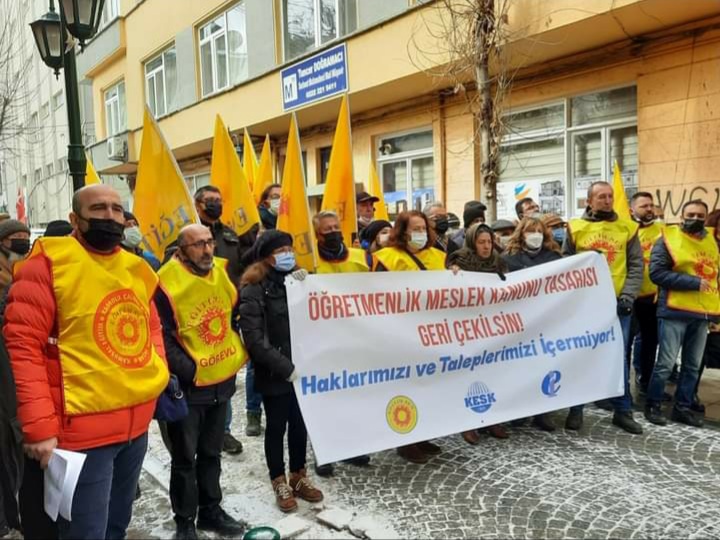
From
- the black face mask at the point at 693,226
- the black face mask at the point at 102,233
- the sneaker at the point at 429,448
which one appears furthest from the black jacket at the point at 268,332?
the black face mask at the point at 693,226

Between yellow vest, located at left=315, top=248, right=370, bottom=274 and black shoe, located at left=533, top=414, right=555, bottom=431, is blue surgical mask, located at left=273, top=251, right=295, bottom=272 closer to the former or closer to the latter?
yellow vest, located at left=315, top=248, right=370, bottom=274

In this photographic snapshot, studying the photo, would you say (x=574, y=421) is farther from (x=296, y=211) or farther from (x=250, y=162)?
(x=250, y=162)

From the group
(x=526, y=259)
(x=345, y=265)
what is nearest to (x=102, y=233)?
(x=345, y=265)

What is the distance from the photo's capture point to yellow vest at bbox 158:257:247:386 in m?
3.25

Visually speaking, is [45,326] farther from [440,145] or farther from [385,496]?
[440,145]

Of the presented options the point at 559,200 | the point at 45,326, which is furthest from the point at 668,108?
the point at 45,326

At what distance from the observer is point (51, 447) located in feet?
7.38

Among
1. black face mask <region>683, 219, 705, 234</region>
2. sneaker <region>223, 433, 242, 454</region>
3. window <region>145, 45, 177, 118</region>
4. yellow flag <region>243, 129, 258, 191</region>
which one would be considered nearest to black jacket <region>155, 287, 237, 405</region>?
sneaker <region>223, 433, 242, 454</region>

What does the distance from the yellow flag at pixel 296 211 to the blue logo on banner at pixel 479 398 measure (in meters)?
1.50

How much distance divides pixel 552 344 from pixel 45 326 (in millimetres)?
3759

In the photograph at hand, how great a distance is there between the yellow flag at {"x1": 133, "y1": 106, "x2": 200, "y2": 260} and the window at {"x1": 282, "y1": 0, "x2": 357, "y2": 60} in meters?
7.88

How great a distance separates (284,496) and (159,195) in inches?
91.5

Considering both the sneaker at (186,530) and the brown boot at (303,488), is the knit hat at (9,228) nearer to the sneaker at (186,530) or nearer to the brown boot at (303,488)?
the sneaker at (186,530)

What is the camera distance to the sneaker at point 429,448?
4.50 metres
